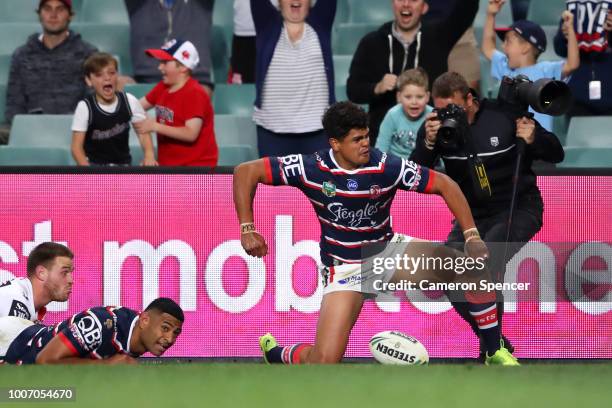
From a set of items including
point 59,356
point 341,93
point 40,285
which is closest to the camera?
point 59,356

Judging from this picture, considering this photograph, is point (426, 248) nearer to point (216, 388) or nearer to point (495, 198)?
point (495, 198)

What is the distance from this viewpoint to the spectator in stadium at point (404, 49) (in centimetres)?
1083

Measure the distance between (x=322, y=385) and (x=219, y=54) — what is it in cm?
717

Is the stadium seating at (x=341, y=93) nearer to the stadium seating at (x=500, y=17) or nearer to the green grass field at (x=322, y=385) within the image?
the stadium seating at (x=500, y=17)

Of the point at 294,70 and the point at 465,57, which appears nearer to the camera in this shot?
the point at 294,70

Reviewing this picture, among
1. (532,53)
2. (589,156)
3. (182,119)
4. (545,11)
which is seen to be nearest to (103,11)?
(182,119)

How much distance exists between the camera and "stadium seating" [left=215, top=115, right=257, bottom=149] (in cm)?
1160

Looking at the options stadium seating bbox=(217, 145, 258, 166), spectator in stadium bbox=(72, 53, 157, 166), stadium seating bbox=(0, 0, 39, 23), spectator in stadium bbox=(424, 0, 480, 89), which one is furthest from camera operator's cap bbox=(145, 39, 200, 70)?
stadium seating bbox=(0, 0, 39, 23)

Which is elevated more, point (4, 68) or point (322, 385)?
point (4, 68)

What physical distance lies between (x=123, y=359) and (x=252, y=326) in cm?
183

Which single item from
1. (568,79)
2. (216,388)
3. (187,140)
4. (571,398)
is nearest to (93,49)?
(187,140)

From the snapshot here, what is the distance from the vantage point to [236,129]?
1163 centimetres

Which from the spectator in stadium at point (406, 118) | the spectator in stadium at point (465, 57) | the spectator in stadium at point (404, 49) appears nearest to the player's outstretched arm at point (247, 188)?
the spectator in stadium at point (406, 118)

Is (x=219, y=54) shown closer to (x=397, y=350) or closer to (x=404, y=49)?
(x=404, y=49)
